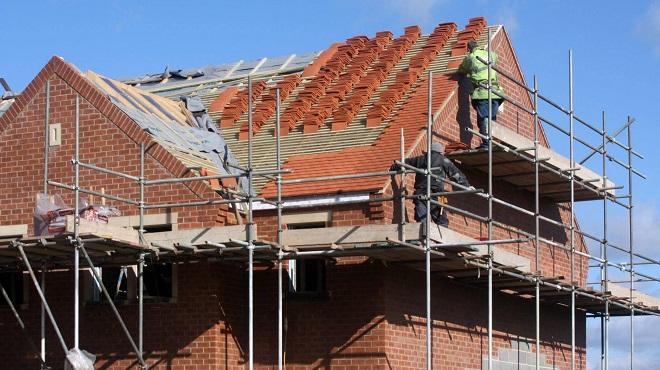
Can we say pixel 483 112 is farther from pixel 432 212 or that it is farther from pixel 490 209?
pixel 432 212

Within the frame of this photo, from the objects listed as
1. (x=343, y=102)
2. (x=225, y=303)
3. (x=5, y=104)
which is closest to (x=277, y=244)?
(x=225, y=303)

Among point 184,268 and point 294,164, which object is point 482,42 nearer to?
point 294,164

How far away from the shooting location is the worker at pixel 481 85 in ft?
86.2

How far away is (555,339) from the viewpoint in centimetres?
3083

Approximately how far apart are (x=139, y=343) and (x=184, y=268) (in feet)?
5.91

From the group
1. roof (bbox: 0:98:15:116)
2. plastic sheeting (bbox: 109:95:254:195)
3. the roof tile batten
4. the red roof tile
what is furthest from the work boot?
roof (bbox: 0:98:15:116)

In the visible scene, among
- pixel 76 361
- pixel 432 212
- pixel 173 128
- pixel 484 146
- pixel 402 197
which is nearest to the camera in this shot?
pixel 76 361

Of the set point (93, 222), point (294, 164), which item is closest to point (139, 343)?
point (93, 222)

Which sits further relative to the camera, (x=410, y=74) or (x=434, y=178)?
(x=410, y=74)

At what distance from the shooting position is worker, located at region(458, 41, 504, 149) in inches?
1035

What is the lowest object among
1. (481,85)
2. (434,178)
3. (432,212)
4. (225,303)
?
(225,303)

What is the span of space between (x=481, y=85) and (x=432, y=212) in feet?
9.80

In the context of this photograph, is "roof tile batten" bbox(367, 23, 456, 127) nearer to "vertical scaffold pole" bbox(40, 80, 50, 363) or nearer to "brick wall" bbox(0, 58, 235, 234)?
"brick wall" bbox(0, 58, 235, 234)

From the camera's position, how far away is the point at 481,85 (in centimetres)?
2595
